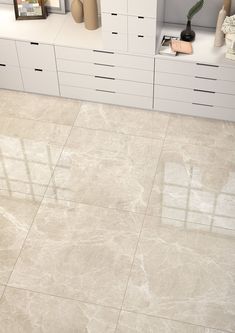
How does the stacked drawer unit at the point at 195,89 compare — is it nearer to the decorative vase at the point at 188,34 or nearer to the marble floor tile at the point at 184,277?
the decorative vase at the point at 188,34

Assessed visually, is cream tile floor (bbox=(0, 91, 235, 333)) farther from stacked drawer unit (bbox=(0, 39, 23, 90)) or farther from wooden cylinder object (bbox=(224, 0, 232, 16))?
wooden cylinder object (bbox=(224, 0, 232, 16))

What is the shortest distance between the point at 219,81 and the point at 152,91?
0.60 meters

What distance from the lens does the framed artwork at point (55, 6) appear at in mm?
5301

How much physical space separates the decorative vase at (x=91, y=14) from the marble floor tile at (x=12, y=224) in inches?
65.8

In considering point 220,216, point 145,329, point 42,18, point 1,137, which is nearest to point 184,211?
point 220,216

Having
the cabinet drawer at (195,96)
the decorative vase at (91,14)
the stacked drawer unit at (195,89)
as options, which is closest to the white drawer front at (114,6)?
the decorative vase at (91,14)

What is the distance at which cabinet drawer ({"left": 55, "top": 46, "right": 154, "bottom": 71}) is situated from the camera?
16.1ft

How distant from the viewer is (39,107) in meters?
5.30

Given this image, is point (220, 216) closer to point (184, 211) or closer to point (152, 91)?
point (184, 211)

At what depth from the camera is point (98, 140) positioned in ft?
16.3

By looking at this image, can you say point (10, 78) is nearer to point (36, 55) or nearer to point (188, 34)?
point (36, 55)

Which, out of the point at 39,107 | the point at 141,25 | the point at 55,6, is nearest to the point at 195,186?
the point at 141,25

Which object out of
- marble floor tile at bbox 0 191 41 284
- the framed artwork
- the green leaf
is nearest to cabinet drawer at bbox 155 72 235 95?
the green leaf

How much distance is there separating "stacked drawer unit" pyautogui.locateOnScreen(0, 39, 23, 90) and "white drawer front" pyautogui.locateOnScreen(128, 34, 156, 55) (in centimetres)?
107
